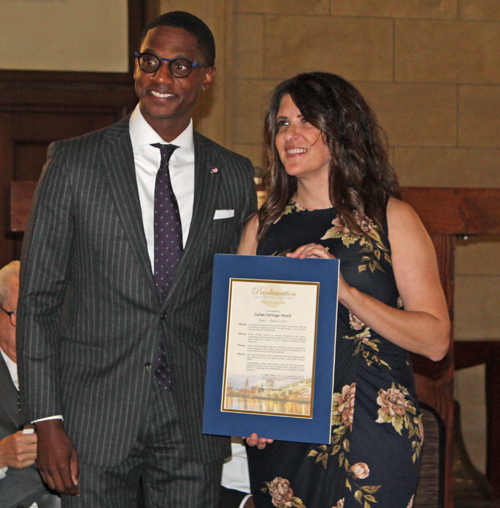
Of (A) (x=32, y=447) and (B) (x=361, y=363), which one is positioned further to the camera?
(A) (x=32, y=447)

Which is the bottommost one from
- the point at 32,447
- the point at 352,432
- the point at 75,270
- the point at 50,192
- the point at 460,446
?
the point at 460,446

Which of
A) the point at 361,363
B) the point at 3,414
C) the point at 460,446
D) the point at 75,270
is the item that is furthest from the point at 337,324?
the point at 460,446

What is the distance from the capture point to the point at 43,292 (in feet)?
5.85

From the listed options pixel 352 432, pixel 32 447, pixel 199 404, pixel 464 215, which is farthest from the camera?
pixel 464 215

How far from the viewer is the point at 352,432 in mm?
1795

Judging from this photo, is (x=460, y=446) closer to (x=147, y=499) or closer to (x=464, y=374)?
(x=464, y=374)

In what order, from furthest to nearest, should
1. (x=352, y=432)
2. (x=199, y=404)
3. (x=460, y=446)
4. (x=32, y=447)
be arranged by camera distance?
(x=460, y=446) < (x=32, y=447) < (x=199, y=404) < (x=352, y=432)

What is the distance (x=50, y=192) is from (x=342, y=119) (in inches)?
32.0

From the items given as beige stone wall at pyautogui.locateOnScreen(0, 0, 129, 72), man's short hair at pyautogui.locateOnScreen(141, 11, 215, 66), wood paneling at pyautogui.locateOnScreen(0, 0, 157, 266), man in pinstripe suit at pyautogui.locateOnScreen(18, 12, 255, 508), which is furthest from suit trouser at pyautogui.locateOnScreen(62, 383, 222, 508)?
beige stone wall at pyautogui.locateOnScreen(0, 0, 129, 72)

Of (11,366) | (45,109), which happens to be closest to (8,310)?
(11,366)

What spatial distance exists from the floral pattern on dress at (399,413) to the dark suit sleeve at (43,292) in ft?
2.72

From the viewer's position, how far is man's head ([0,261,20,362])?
264 centimetres

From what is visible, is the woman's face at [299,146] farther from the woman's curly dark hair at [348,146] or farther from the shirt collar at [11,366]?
the shirt collar at [11,366]

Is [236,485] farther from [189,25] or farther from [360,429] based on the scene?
[189,25]
